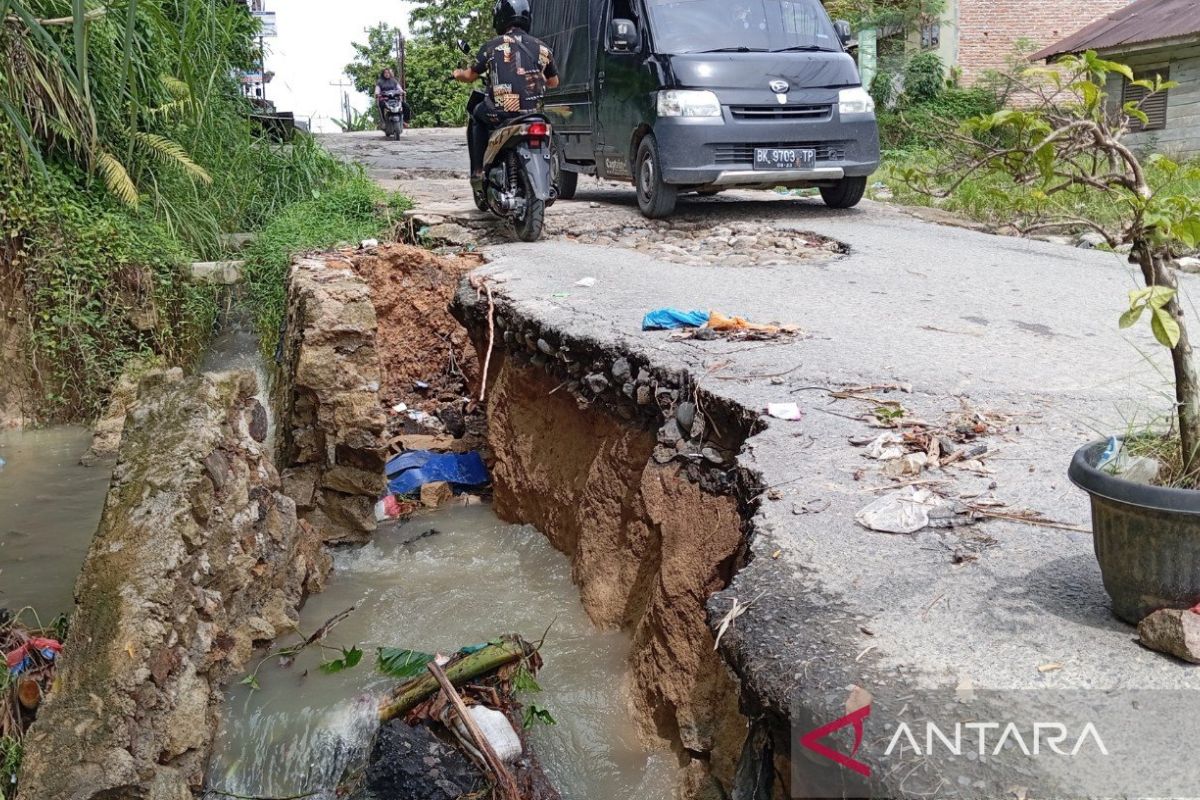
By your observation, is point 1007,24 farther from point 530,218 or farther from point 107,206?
point 107,206

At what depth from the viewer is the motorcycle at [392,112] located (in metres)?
18.1

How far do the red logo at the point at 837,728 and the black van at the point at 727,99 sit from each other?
6.60 meters

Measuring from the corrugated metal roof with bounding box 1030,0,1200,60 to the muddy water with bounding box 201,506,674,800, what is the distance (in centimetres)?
1582

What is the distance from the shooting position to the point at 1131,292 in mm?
2084

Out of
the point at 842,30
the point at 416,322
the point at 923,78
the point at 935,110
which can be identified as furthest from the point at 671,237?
the point at 923,78

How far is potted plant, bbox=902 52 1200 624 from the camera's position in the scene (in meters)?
2.13

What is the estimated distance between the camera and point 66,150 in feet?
27.3

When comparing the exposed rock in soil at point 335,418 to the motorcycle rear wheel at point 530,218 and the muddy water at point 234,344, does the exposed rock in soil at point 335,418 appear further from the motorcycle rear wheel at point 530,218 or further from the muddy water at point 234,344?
the muddy water at point 234,344

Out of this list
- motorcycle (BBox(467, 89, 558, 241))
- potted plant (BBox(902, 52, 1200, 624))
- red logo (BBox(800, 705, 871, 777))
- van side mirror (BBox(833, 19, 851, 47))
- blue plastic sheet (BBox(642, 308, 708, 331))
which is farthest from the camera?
van side mirror (BBox(833, 19, 851, 47))

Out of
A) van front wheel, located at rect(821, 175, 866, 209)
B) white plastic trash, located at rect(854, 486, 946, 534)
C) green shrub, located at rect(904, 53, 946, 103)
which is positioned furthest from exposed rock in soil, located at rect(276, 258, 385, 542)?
green shrub, located at rect(904, 53, 946, 103)

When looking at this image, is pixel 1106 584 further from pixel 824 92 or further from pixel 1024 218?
pixel 1024 218

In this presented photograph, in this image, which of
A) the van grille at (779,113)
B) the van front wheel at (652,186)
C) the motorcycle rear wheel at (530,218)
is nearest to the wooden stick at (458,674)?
the motorcycle rear wheel at (530,218)

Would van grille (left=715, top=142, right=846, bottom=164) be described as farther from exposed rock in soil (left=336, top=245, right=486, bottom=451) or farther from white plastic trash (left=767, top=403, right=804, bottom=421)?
white plastic trash (left=767, top=403, right=804, bottom=421)

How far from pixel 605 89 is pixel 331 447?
4860mm
